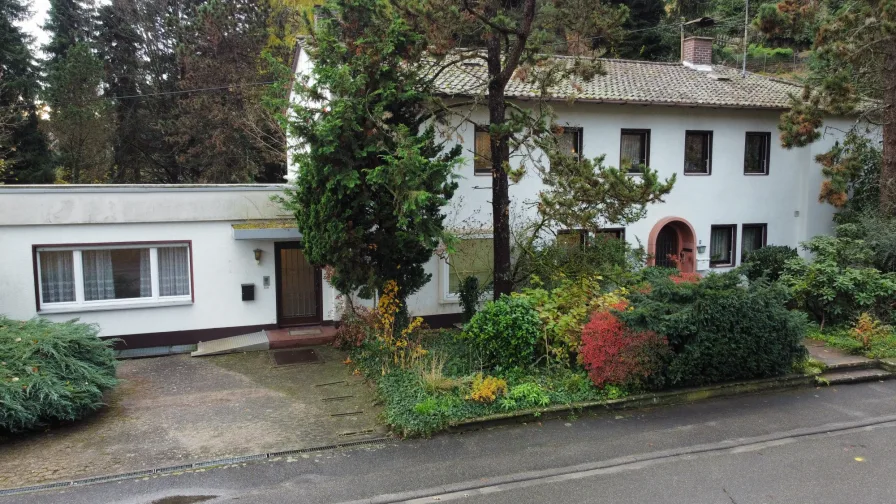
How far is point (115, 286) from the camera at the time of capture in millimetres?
12703

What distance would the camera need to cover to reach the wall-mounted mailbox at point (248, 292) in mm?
13312

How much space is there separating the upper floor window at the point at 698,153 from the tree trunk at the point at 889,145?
161 inches

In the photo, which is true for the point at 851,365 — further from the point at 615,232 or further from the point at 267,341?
the point at 267,341

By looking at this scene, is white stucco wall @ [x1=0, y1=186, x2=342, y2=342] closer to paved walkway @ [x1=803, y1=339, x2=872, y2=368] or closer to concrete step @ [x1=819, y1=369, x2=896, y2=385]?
concrete step @ [x1=819, y1=369, x2=896, y2=385]

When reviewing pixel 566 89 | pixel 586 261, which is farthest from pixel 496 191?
pixel 566 89

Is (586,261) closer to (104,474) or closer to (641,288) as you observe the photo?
(641,288)

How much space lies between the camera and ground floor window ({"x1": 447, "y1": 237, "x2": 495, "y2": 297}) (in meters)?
14.3

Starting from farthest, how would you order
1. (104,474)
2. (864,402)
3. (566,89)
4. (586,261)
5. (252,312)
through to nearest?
1. (566,89)
2. (252,312)
3. (586,261)
4. (864,402)
5. (104,474)

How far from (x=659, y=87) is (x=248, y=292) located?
1255 cm

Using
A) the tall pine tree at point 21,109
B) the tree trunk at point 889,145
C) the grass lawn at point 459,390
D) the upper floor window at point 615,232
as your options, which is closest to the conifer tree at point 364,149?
the grass lawn at point 459,390

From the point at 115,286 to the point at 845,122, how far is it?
797 inches

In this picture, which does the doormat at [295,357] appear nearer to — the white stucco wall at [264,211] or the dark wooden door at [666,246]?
the white stucco wall at [264,211]

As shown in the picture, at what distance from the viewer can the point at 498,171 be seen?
37.3 feet

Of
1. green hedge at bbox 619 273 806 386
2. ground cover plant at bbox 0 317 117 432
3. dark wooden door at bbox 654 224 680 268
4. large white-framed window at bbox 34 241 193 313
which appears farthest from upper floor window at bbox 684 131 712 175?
ground cover plant at bbox 0 317 117 432
